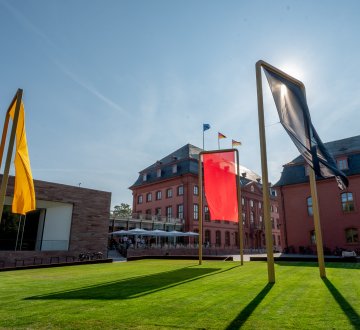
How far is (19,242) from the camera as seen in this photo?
23.6 metres

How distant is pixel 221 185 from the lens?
14.8 metres

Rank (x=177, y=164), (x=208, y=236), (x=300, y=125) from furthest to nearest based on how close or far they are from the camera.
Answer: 1. (x=177, y=164)
2. (x=208, y=236)
3. (x=300, y=125)

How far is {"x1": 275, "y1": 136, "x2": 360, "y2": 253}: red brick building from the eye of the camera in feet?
101

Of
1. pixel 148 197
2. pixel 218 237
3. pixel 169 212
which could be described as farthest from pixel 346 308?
pixel 148 197

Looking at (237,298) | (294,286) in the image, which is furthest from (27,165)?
(294,286)

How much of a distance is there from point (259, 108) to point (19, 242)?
2242 centimetres

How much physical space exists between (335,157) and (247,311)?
32307 mm

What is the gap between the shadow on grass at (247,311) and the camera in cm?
410

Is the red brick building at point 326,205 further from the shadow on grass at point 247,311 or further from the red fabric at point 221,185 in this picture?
the shadow on grass at point 247,311

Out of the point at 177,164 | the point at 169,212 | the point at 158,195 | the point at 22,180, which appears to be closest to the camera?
the point at 22,180

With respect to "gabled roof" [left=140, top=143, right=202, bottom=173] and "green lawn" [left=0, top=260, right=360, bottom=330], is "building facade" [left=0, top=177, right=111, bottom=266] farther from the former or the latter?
"gabled roof" [left=140, top=143, right=202, bottom=173]

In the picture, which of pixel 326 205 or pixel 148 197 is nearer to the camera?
pixel 326 205

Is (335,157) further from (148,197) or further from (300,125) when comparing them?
(148,197)

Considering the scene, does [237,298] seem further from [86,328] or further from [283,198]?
[283,198]
